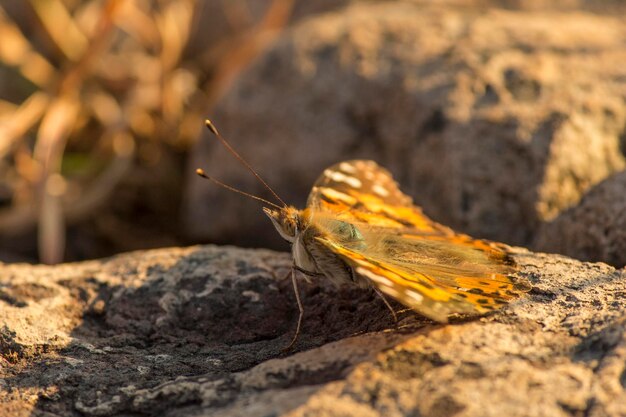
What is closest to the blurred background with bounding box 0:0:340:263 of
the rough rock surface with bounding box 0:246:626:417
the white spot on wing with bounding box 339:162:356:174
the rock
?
the rough rock surface with bounding box 0:246:626:417

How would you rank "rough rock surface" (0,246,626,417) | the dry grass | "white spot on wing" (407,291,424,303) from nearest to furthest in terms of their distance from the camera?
"rough rock surface" (0,246,626,417) < "white spot on wing" (407,291,424,303) < the dry grass

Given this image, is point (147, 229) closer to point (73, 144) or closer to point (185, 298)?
point (73, 144)

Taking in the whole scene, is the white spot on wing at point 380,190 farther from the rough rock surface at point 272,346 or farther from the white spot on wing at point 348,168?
the rough rock surface at point 272,346

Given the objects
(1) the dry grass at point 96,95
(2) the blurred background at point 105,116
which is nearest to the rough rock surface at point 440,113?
(2) the blurred background at point 105,116

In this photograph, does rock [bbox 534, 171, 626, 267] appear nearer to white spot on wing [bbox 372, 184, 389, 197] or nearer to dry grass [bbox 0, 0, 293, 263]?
white spot on wing [bbox 372, 184, 389, 197]

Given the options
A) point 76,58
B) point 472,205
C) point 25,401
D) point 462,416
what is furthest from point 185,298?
point 76,58
